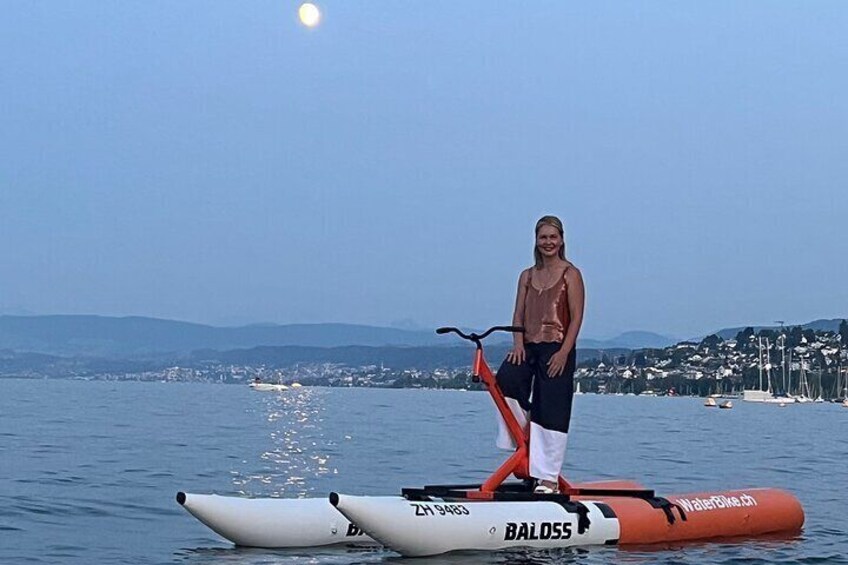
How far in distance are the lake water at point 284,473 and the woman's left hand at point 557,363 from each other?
5.68 feet

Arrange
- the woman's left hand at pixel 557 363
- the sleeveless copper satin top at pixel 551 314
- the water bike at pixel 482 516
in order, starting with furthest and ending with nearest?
1. the sleeveless copper satin top at pixel 551 314
2. the woman's left hand at pixel 557 363
3. the water bike at pixel 482 516

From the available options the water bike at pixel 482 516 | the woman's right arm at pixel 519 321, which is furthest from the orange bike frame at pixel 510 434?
the woman's right arm at pixel 519 321

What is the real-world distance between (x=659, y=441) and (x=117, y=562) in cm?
3048

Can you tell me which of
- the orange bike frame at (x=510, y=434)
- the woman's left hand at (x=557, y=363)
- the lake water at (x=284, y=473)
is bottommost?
the lake water at (x=284, y=473)

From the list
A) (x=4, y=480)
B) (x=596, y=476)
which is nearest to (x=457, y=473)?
(x=596, y=476)

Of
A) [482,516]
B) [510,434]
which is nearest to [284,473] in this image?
[510,434]

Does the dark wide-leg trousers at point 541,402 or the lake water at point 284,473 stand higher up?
the dark wide-leg trousers at point 541,402

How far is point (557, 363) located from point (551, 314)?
51 cm

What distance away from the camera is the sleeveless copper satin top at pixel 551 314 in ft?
40.5

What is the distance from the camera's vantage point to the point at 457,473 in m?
22.5

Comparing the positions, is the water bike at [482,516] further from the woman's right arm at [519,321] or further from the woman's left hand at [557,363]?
the woman's left hand at [557,363]

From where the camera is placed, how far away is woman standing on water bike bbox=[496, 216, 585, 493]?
12.2 metres

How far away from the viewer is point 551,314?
1234cm

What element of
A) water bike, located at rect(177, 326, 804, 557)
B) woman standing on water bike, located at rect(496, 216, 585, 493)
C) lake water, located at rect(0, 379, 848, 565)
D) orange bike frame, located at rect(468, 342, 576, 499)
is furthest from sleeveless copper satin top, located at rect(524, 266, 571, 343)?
lake water, located at rect(0, 379, 848, 565)
